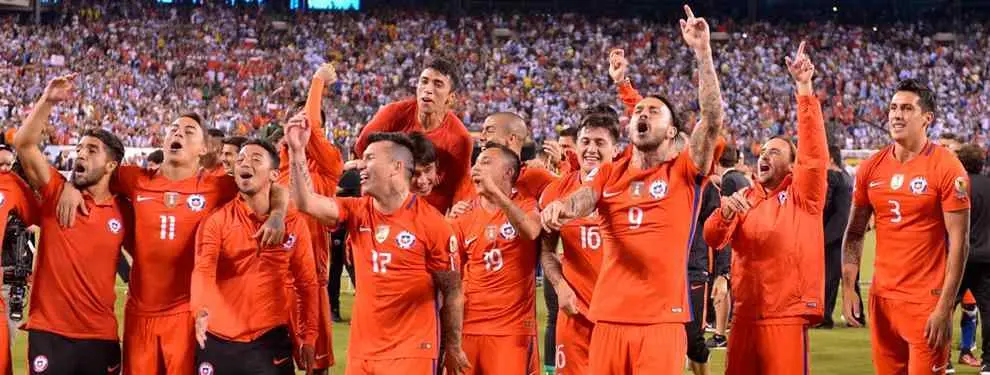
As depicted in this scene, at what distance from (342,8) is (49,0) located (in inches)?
497

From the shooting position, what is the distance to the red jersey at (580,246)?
8336 millimetres

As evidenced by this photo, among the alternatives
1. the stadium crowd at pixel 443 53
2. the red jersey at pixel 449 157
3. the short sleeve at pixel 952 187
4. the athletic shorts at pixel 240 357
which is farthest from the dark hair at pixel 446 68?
the stadium crowd at pixel 443 53

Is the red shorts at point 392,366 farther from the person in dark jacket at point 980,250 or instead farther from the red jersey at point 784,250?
the person in dark jacket at point 980,250

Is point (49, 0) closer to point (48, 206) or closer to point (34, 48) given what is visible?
point (34, 48)

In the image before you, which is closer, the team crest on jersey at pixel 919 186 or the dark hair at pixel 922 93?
the team crest on jersey at pixel 919 186

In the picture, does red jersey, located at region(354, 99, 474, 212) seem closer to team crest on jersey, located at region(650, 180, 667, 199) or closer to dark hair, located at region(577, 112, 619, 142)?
dark hair, located at region(577, 112, 619, 142)

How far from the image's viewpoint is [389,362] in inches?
280

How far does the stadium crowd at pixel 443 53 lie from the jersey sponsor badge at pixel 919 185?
1098 inches

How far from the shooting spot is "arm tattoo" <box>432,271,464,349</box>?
23.9ft

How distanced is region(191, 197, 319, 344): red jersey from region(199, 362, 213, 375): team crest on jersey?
190 mm

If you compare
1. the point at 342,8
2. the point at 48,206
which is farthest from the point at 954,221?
the point at 342,8

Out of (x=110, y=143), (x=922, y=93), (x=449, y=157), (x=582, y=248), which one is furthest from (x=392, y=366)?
(x=922, y=93)

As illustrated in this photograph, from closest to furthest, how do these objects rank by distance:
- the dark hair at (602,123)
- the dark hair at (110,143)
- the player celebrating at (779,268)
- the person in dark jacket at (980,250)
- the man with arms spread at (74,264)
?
the man with arms spread at (74,264) → the dark hair at (110,143) → the player celebrating at (779,268) → the dark hair at (602,123) → the person in dark jacket at (980,250)

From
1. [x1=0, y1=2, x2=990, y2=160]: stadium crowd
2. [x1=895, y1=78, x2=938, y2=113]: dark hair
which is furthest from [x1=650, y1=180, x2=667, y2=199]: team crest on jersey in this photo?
[x1=0, y1=2, x2=990, y2=160]: stadium crowd
